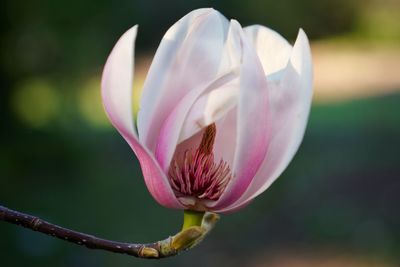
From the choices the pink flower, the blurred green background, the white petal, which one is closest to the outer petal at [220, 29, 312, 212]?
the pink flower

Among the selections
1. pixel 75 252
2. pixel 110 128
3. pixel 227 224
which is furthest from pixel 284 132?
pixel 110 128

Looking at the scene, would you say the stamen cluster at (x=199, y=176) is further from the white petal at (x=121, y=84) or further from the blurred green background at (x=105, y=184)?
the blurred green background at (x=105, y=184)

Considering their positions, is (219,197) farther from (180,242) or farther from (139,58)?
(139,58)

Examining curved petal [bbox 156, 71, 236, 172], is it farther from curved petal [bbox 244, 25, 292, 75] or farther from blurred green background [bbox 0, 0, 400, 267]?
blurred green background [bbox 0, 0, 400, 267]

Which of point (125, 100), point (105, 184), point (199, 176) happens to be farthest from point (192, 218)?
point (105, 184)

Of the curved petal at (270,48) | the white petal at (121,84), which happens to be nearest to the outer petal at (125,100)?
the white petal at (121,84)

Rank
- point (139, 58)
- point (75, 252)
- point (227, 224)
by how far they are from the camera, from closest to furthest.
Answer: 1. point (75, 252)
2. point (227, 224)
3. point (139, 58)
